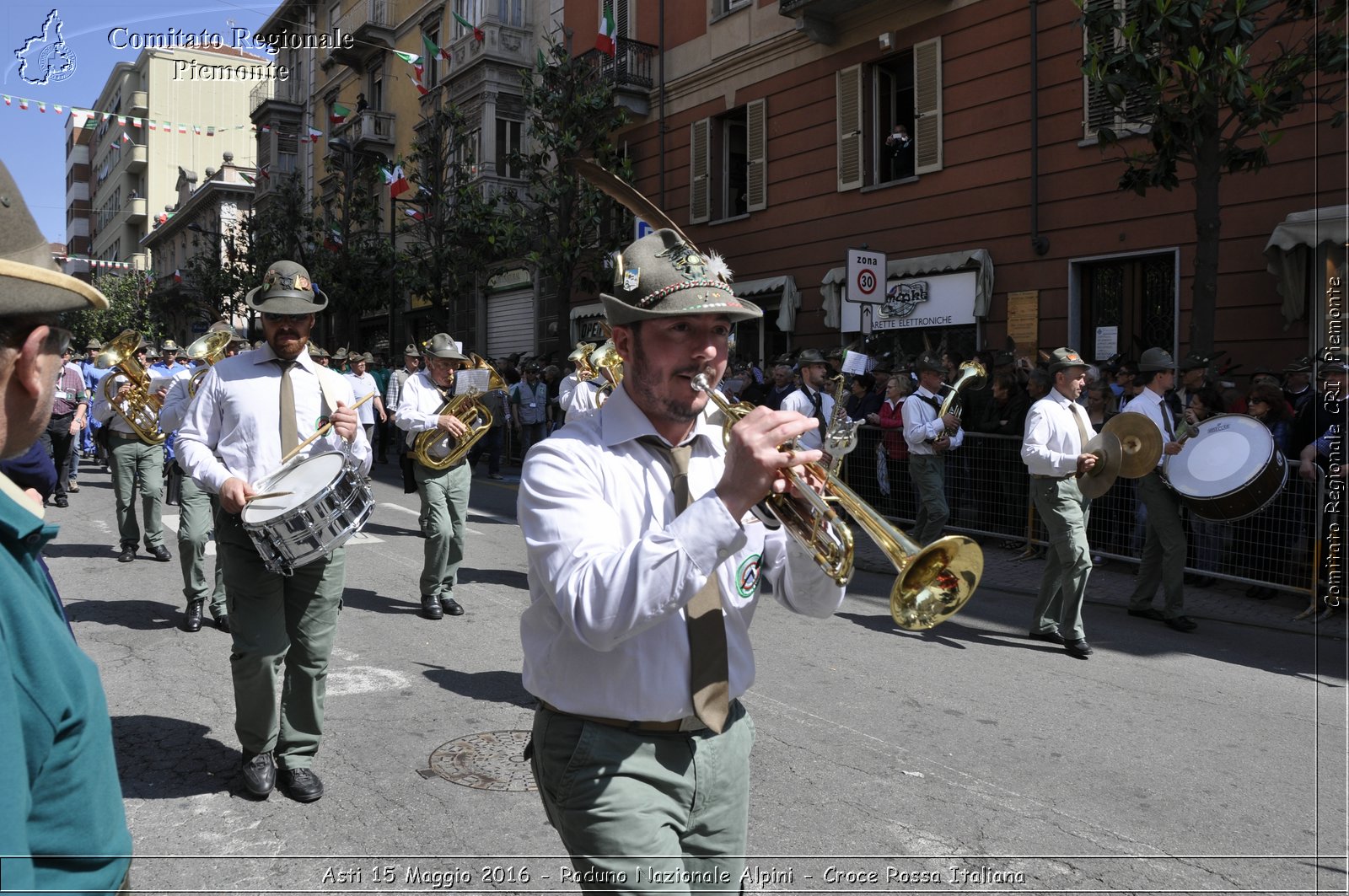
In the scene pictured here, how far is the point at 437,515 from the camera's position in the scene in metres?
8.13

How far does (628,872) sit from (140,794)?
129 inches

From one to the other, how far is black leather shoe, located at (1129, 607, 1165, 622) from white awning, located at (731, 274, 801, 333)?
11385 millimetres

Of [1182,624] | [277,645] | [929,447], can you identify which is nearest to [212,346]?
[277,645]

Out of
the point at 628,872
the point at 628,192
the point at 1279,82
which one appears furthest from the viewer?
the point at 1279,82


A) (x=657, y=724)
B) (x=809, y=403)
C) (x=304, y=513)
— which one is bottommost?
(x=657, y=724)

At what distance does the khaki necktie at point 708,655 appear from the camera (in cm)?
230

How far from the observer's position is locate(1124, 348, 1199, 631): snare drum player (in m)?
8.20

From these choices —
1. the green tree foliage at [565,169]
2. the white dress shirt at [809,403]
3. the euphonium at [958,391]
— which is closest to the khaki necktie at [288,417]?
the white dress shirt at [809,403]

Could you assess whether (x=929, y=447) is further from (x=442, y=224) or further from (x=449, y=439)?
(x=442, y=224)

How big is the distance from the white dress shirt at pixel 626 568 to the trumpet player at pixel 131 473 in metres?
8.82

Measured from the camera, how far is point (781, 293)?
1988cm

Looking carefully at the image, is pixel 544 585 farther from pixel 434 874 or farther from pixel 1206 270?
pixel 1206 270

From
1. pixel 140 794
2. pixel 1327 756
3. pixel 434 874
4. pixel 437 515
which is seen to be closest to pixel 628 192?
pixel 434 874

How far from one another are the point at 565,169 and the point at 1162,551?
15739mm
